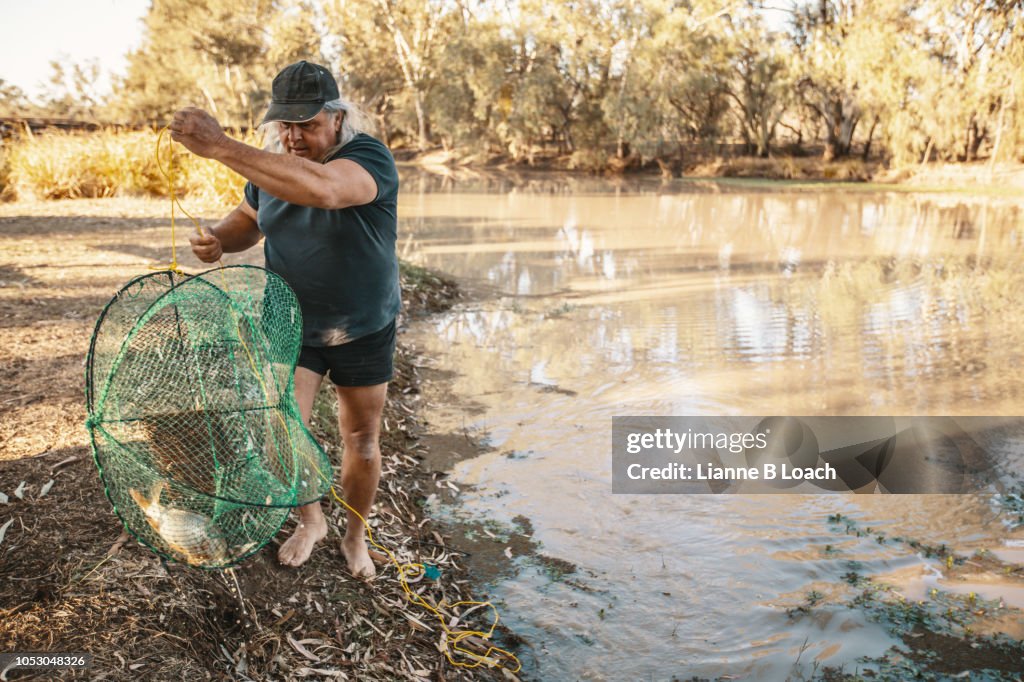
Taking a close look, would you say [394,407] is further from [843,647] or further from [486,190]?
[486,190]

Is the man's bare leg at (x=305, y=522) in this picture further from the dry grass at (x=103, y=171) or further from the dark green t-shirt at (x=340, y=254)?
the dry grass at (x=103, y=171)

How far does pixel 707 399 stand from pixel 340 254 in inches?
176

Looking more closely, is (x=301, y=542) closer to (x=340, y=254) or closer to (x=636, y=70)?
(x=340, y=254)

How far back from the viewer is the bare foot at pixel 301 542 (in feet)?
12.0

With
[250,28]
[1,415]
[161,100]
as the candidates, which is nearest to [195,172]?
[1,415]

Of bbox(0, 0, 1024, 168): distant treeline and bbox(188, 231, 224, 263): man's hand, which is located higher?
bbox(0, 0, 1024, 168): distant treeline

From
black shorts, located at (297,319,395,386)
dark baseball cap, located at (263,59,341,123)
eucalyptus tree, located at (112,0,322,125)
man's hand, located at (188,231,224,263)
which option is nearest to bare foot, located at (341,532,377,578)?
black shorts, located at (297,319,395,386)

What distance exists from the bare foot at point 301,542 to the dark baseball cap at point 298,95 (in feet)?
6.16

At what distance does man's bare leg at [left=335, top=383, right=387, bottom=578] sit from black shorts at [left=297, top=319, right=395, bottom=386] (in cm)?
6

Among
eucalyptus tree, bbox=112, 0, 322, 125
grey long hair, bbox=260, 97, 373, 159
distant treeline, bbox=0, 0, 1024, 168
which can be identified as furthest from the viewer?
eucalyptus tree, bbox=112, 0, 322, 125

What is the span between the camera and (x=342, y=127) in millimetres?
3322

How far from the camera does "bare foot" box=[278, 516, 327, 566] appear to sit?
366cm

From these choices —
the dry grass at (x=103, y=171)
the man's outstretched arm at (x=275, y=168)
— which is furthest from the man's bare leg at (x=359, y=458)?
the dry grass at (x=103, y=171)

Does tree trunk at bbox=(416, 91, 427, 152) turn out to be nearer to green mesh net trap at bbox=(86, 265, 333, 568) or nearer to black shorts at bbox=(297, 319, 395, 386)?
green mesh net trap at bbox=(86, 265, 333, 568)
